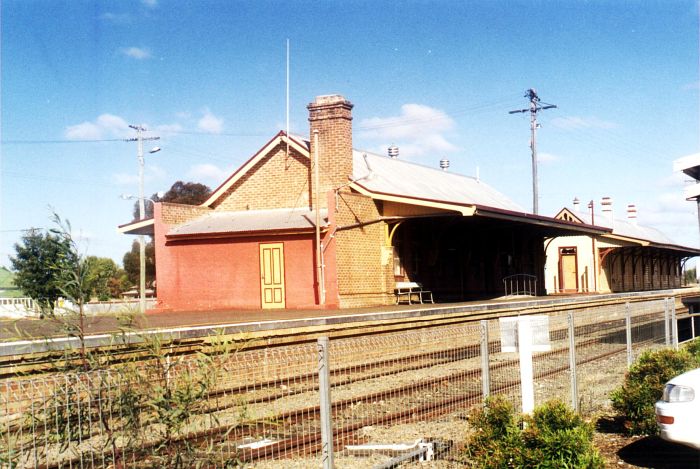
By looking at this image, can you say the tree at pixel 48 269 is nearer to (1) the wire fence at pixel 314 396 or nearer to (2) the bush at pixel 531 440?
(1) the wire fence at pixel 314 396

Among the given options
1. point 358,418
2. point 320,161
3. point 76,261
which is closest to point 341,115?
point 320,161

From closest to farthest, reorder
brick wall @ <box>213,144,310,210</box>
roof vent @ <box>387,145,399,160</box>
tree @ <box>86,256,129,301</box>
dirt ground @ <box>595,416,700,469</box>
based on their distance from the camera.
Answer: tree @ <box>86,256,129,301</box> → dirt ground @ <box>595,416,700,469</box> → brick wall @ <box>213,144,310,210</box> → roof vent @ <box>387,145,399,160</box>

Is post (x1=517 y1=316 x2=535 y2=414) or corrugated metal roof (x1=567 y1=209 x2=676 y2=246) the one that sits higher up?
corrugated metal roof (x1=567 y1=209 x2=676 y2=246)

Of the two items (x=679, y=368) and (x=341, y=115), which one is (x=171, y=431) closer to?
(x=679, y=368)

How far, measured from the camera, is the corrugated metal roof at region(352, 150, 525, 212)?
2409cm

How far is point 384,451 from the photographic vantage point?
7.06 metres

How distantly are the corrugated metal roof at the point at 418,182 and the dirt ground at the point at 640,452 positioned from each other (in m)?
12.3

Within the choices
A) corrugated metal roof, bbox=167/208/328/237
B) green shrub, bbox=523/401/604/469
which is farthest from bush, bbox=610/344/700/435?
corrugated metal roof, bbox=167/208/328/237

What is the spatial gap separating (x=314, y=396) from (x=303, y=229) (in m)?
13.6

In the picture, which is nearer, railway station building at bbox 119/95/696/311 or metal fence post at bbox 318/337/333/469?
metal fence post at bbox 318/337/333/469

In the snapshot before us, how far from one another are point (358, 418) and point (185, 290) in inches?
648

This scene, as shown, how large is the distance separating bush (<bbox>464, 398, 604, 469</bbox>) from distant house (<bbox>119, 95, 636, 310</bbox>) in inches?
545

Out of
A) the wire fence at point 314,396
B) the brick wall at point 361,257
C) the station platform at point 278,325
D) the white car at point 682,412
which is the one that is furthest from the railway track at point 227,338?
the brick wall at point 361,257

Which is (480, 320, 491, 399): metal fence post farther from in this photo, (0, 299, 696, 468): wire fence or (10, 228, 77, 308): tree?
(10, 228, 77, 308): tree
